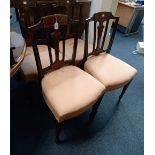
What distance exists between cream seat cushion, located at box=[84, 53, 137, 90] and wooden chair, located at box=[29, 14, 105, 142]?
11cm

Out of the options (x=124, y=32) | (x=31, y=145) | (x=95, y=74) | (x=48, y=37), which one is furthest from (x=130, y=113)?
(x=124, y=32)

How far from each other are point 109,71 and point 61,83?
47 centimetres

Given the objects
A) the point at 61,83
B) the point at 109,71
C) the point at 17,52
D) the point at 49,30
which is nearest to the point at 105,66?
the point at 109,71

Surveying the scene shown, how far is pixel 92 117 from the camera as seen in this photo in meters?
1.49

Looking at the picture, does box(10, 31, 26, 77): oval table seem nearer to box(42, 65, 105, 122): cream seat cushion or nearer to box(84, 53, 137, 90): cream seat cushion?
box(42, 65, 105, 122): cream seat cushion

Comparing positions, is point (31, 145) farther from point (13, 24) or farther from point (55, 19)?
point (13, 24)

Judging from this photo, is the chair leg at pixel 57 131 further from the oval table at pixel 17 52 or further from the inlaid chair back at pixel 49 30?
the oval table at pixel 17 52

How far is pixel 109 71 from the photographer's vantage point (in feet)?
4.76

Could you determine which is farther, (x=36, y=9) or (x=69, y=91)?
(x=36, y=9)

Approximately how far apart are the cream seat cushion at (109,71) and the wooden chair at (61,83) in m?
0.11

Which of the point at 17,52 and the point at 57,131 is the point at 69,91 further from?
the point at 17,52

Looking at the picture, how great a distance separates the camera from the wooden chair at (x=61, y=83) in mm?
1094

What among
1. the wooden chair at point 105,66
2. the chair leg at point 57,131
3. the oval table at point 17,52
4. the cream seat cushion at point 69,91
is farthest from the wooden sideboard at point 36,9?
the chair leg at point 57,131

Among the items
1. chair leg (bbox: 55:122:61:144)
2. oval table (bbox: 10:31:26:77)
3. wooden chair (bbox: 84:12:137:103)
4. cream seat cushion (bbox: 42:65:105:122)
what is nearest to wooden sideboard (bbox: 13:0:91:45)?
wooden chair (bbox: 84:12:137:103)
